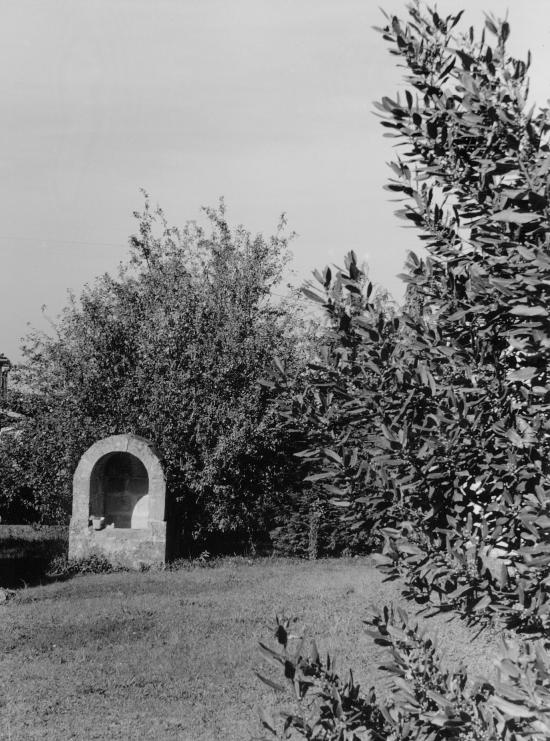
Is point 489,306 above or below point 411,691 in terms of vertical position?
above

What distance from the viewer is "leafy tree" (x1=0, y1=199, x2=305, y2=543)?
1572 cm

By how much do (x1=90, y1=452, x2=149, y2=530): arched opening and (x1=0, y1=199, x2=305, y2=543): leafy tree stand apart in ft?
2.16

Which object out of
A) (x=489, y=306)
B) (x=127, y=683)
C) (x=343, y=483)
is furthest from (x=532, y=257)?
(x=127, y=683)

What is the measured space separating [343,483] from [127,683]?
5.48m

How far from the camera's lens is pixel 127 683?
745cm

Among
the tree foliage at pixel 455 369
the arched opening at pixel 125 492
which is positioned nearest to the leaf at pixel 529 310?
the tree foliage at pixel 455 369

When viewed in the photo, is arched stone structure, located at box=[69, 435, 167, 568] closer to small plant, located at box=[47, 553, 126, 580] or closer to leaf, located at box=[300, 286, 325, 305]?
small plant, located at box=[47, 553, 126, 580]

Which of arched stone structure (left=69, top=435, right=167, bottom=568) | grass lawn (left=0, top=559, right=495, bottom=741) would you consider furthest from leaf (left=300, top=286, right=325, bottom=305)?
arched stone structure (left=69, top=435, right=167, bottom=568)

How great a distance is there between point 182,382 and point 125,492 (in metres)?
2.59

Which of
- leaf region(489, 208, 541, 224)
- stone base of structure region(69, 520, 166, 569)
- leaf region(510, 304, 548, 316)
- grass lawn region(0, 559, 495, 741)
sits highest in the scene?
leaf region(489, 208, 541, 224)

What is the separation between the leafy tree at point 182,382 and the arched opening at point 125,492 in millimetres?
657

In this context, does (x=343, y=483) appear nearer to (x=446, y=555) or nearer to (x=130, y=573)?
(x=446, y=555)

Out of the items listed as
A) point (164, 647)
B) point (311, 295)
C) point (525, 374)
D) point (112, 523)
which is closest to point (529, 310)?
point (525, 374)

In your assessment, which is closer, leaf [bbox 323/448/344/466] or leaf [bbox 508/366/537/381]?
leaf [bbox 508/366/537/381]
